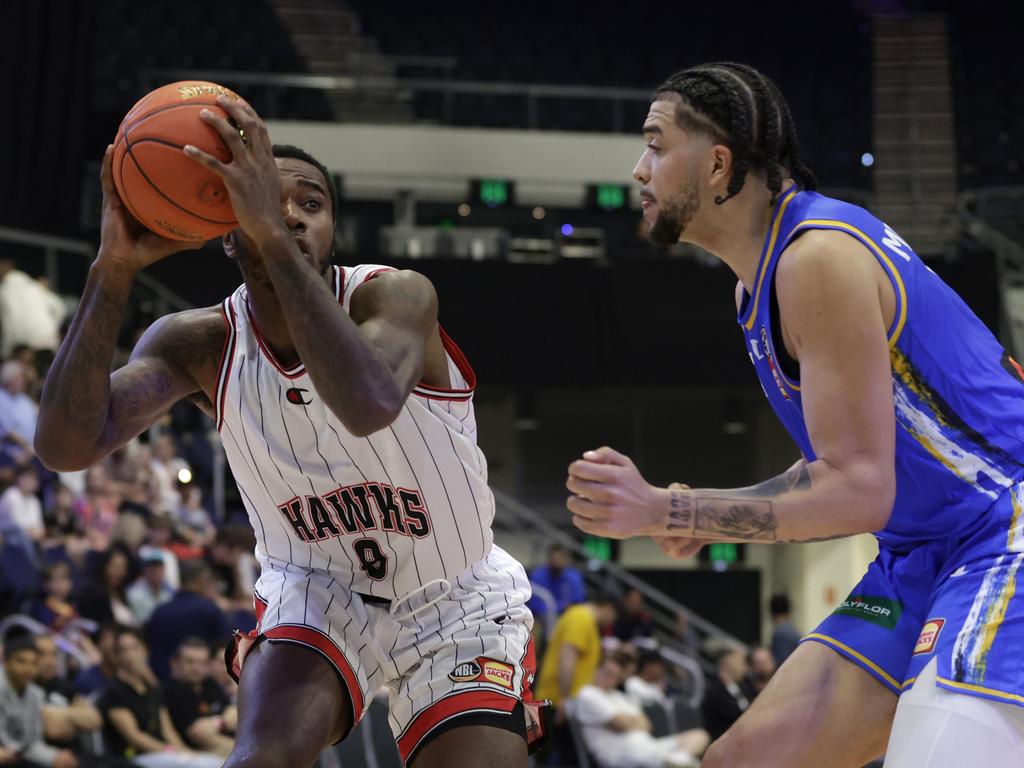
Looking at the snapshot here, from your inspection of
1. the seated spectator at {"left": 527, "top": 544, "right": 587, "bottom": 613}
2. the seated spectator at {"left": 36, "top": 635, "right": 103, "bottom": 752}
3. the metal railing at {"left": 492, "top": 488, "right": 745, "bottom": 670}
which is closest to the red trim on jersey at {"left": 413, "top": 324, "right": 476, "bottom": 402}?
the seated spectator at {"left": 36, "top": 635, "right": 103, "bottom": 752}

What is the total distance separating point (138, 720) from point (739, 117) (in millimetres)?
5610

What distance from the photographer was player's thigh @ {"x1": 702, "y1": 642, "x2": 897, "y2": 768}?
3371mm

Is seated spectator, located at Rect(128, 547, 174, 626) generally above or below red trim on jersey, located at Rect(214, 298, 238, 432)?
below

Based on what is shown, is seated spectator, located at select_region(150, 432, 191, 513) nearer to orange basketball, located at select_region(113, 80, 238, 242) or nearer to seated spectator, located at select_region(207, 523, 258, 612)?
seated spectator, located at select_region(207, 523, 258, 612)

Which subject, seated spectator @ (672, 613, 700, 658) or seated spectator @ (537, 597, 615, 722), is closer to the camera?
seated spectator @ (537, 597, 615, 722)

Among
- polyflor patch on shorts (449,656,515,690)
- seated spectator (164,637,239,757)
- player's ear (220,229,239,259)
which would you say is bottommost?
seated spectator (164,637,239,757)

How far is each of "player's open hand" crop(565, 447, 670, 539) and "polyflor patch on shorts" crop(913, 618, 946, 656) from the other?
70 centimetres

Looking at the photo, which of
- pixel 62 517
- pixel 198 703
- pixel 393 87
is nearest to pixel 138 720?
pixel 198 703

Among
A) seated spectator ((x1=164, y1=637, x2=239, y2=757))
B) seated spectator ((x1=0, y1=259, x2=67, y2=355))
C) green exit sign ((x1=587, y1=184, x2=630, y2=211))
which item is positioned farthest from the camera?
green exit sign ((x1=587, y1=184, x2=630, y2=211))

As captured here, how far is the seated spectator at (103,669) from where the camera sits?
7793 mm

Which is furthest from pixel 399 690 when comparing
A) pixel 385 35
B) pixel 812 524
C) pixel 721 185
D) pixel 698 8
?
→ pixel 698 8

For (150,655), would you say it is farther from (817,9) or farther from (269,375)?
(817,9)

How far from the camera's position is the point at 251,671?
3416 millimetres

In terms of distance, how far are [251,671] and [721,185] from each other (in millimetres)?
1689
